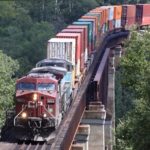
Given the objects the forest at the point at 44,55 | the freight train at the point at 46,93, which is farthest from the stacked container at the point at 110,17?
the freight train at the point at 46,93

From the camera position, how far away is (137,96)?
24.1 meters

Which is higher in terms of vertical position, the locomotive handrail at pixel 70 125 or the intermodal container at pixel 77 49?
the intermodal container at pixel 77 49

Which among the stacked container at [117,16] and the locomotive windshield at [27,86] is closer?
the locomotive windshield at [27,86]

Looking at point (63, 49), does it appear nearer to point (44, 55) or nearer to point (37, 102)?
point (37, 102)

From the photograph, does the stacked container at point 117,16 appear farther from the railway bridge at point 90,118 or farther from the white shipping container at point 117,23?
the railway bridge at point 90,118

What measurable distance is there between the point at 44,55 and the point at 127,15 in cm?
1190

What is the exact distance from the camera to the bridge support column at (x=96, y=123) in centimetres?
3956

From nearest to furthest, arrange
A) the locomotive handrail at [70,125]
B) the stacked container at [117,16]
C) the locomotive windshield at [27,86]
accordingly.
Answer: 1. the locomotive handrail at [70,125]
2. the locomotive windshield at [27,86]
3. the stacked container at [117,16]

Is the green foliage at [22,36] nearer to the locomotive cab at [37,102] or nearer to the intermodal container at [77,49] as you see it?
the intermodal container at [77,49]

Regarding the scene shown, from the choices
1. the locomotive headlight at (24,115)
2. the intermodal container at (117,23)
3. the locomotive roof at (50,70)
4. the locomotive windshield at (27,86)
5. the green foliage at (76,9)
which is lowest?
the green foliage at (76,9)

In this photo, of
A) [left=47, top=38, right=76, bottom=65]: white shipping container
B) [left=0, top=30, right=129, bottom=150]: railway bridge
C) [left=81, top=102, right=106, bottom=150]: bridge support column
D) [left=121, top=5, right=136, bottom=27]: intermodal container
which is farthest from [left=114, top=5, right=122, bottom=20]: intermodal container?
[left=47, top=38, right=76, bottom=65]: white shipping container

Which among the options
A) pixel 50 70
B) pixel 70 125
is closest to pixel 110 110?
pixel 50 70

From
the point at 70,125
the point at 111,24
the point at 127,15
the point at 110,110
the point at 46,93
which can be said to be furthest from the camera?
the point at 127,15

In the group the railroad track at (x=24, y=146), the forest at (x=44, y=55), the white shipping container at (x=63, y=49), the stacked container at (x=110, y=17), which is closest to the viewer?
the forest at (x=44, y=55)
